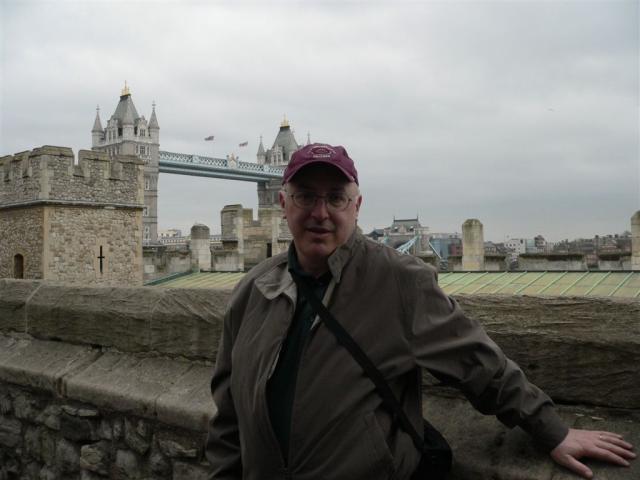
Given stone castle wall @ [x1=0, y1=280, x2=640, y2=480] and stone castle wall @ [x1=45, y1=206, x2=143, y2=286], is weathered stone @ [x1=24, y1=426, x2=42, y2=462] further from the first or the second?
stone castle wall @ [x1=45, y1=206, x2=143, y2=286]

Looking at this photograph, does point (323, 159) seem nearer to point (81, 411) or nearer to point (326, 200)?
point (326, 200)

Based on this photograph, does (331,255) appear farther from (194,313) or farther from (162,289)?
(162,289)

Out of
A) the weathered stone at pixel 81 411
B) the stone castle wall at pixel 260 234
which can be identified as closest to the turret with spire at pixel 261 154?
the stone castle wall at pixel 260 234

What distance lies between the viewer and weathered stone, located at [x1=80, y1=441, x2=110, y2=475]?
2906mm

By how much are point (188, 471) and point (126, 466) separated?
42cm

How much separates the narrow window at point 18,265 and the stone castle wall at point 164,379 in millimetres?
19035

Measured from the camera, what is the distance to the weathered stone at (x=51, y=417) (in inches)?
123

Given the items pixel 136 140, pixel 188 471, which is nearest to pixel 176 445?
pixel 188 471

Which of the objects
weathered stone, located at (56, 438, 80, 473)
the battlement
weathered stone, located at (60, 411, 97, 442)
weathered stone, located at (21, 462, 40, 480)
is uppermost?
the battlement

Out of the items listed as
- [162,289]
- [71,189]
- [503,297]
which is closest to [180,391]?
[162,289]

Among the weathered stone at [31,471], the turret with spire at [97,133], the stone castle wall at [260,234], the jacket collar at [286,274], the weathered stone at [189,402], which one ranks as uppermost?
the turret with spire at [97,133]

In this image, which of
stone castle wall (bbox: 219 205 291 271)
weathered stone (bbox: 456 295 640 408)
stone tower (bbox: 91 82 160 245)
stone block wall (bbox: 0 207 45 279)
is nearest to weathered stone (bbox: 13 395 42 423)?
weathered stone (bbox: 456 295 640 408)

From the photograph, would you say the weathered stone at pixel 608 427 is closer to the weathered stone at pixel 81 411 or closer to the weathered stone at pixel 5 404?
the weathered stone at pixel 81 411

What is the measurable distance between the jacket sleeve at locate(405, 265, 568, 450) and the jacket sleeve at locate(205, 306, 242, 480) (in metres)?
0.66
